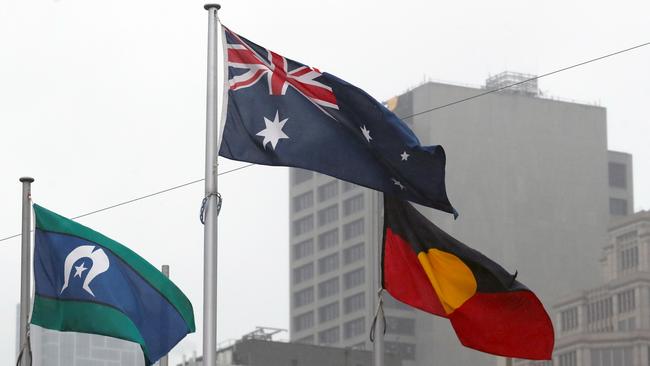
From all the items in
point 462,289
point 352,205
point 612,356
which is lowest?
point 462,289

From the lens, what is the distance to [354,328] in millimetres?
191625

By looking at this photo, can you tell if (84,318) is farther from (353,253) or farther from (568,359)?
(353,253)

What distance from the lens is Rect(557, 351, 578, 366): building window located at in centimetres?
15799

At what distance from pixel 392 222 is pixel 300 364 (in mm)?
154309

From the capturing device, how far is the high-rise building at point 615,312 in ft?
518

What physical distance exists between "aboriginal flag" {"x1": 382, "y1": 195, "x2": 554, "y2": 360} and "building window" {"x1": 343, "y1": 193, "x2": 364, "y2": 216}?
175m

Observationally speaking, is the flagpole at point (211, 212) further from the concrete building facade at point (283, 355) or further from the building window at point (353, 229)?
the building window at point (353, 229)

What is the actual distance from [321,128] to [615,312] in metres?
148

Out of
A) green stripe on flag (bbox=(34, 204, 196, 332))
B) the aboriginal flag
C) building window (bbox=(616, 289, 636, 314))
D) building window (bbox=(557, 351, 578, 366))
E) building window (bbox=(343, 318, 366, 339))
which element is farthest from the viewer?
building window (bbox=(343, 318, 366, 339))

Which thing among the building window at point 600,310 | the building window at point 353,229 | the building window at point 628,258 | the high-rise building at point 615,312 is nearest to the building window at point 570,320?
the high-rise building at point 615,312

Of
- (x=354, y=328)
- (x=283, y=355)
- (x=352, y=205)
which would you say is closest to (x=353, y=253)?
(x=352, y=205)

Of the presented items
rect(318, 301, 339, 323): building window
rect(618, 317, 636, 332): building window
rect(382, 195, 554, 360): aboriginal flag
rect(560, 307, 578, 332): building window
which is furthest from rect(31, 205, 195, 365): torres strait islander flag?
rect(318, 301, 339, 323): building window

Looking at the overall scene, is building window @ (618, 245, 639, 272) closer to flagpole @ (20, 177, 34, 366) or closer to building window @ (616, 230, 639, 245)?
building window @ (616, 230, 639, 245)

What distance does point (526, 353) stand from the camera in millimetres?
19078
